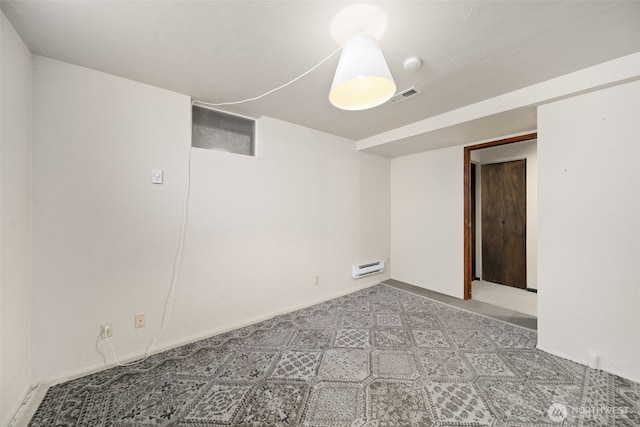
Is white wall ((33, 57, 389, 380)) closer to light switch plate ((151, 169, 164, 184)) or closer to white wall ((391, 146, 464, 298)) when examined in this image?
light switch plate ((151, 169, 164, 184))

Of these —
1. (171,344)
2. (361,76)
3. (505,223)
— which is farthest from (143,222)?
(505,223)

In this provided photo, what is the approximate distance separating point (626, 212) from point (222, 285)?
11.0 feet

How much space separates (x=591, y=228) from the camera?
5.92ft

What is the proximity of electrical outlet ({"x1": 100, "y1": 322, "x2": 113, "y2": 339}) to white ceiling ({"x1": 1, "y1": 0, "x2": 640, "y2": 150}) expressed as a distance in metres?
1.97

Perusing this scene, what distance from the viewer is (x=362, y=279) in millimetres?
3682

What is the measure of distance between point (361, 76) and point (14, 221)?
216 centimetres

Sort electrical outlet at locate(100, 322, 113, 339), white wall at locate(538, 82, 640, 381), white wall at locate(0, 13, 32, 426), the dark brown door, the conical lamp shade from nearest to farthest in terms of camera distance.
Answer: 1. the conical lamp shade
2. white wall at locate(0, 13, 32, 426)
3. white wall at locate(538, 82, 640, 381)
4. electrical outlet at locate(100, 322, 113, 339)
5. the dark brown door

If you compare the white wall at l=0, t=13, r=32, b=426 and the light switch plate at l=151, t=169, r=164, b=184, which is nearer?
the white wall at l=0, t=13, r=32, b=426

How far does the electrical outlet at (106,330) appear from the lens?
1.81 metres

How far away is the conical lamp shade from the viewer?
3.78 feet

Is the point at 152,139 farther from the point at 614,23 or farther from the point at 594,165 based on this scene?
the point at 594,165

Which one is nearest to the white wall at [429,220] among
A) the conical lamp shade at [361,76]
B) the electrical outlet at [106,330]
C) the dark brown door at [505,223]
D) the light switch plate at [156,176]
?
the dark brown door at [505,223]

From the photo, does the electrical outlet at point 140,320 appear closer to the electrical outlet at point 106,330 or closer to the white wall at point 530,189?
the electrical outlet at point 106,330

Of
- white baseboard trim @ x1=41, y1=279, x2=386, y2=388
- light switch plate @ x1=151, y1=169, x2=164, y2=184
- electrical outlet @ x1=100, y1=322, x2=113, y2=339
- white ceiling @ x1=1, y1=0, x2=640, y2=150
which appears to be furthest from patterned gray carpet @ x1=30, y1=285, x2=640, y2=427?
white ceiling @ x1=1, y1=0, x2=640, y2=150
